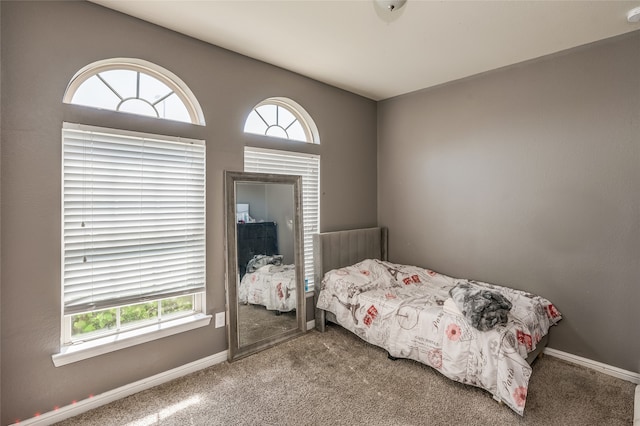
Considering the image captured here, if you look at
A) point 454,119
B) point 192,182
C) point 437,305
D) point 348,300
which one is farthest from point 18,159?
point 454,119

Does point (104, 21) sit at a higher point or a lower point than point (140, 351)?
higher

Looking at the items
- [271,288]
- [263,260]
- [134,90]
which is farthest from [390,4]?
[271,288]

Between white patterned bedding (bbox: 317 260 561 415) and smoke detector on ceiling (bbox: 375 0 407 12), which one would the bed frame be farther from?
smoke detector on ceiling (bbox: 375 0 407 12)

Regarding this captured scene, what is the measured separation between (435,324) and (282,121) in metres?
2.38

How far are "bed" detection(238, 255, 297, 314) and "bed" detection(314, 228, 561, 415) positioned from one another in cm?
34

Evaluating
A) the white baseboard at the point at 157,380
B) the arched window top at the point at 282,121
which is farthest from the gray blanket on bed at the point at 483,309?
the arched window top at the point at 282,121

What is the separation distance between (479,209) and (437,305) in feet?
4.06

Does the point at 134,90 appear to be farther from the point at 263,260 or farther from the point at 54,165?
the point at 263,260

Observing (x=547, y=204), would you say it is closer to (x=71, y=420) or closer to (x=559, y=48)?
(x=559, y=48)

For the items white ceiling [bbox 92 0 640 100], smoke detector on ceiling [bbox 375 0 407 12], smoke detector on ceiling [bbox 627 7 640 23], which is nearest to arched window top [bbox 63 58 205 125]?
white ceiling [bbox 92 0 640 100]

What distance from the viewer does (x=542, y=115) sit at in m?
2.86

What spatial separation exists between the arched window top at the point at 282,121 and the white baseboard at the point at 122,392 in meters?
2.04

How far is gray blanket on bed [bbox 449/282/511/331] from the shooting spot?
2.17m

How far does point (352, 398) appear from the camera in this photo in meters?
2.19
